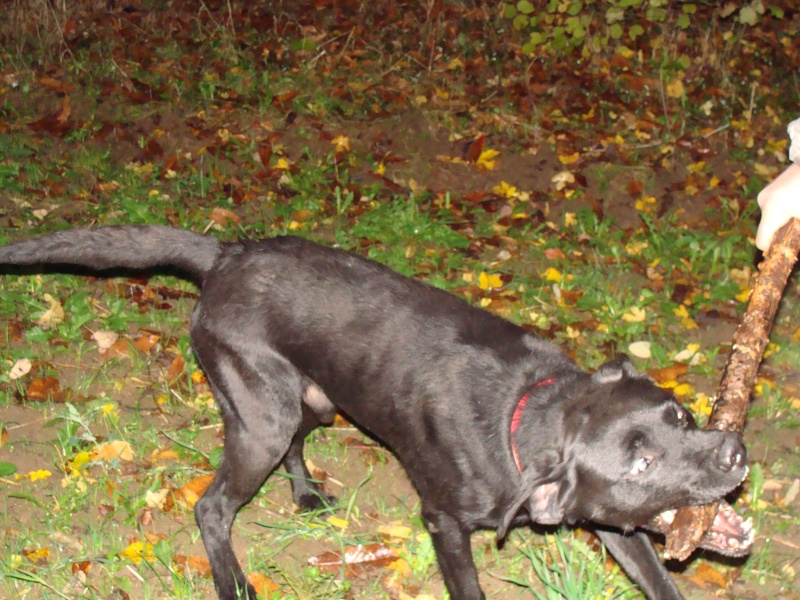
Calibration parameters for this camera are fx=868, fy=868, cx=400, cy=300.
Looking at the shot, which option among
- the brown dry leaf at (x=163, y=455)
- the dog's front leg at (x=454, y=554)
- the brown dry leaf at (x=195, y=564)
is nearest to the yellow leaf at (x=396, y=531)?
the dog's front leg at (x=454, y=554)

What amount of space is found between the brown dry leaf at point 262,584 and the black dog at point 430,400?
103 millimetres

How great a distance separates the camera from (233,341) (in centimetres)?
369

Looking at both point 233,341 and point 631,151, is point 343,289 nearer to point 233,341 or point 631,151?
point 233,341

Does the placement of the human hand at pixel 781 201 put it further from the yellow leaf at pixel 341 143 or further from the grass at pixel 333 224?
the yellow leaf at pixel 341 143

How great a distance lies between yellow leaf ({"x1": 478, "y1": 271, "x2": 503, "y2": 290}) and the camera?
5893 millimetres

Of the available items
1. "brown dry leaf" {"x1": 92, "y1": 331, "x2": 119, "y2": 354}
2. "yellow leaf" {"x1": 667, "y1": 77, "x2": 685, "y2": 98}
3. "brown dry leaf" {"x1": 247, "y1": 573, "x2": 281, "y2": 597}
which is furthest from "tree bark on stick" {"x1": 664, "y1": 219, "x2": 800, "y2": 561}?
"yellow leaf" {"x1": 667, "y1": 77, "x2": 685, "y2": 98}

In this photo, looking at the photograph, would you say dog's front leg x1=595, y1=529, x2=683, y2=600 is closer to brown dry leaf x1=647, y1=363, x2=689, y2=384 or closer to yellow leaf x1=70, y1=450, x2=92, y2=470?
brown dry leaf x1=647, y1=363, x2=689, y2=384

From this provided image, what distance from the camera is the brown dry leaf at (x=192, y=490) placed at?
4230 millimetres

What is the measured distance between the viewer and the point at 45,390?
15.5 feet

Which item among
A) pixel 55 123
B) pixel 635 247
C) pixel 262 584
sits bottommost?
pixel 262 584

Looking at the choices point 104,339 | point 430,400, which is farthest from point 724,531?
point 104,339

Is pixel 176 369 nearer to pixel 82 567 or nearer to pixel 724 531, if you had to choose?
pixel 82 567

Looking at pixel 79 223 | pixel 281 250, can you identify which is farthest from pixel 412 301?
pixel 79 223

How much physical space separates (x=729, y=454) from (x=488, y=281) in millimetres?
3094
